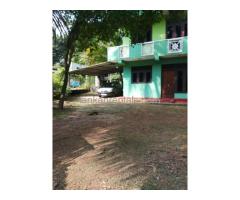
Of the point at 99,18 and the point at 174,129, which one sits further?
the point at 174,129

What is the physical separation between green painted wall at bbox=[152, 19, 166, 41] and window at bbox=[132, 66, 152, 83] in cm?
199

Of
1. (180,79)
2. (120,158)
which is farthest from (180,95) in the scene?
(120,158)

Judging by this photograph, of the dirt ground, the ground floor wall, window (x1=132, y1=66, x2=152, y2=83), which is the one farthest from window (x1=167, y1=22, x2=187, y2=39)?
the dirt ground

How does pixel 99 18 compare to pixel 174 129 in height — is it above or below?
above

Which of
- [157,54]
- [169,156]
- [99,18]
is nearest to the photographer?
[169,156]

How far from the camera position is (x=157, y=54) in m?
13.0

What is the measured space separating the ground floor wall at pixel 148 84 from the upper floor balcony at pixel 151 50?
0.66 m

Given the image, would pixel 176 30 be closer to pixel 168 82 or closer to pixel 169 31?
pixel 169 31
